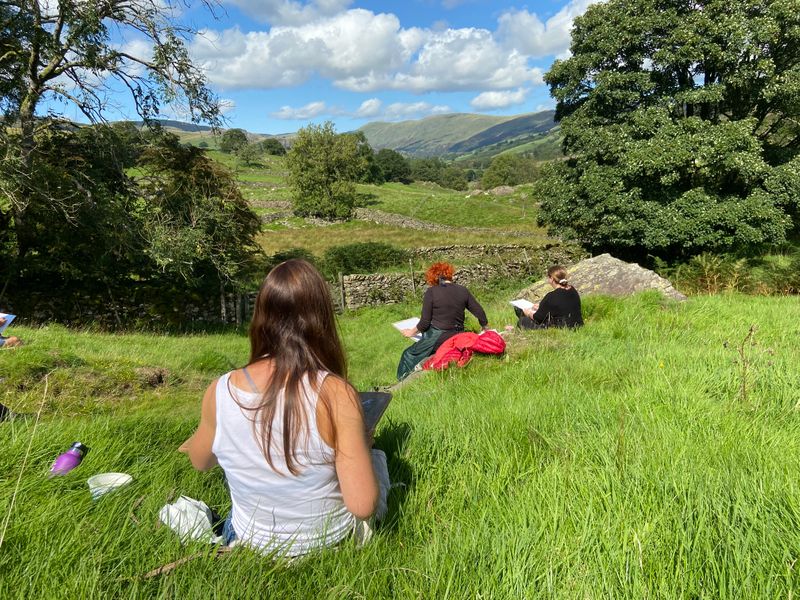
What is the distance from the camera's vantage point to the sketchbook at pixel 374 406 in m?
2.32

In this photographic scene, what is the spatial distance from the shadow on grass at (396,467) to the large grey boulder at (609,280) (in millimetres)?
8432

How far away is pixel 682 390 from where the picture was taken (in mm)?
3395

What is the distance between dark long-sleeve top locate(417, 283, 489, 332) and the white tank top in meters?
4.74

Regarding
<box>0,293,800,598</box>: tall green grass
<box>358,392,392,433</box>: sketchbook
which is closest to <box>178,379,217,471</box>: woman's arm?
<box>0,293,800,598</box>: tall green grass

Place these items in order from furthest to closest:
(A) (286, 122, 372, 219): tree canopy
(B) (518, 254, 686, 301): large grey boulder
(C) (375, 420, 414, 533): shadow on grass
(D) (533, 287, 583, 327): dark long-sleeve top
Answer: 1. (A) (286, 122, 372, 219): tree canopy
2. (B) (518, 254, 686, 301): large grey boulder
3. (D) (533, 287, 583, 327): dark long-sleeve top
4. (C) (375, 420, 414, 533): shadow on grass

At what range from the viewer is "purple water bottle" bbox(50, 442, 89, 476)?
2.36 m

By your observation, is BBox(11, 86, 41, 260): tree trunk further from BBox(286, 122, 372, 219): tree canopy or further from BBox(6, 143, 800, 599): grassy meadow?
BBox(286, 122, 372, 219): tree canopy

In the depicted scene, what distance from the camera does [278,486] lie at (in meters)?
1.87

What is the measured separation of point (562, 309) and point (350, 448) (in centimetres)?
560

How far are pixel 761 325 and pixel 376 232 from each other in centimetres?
3313

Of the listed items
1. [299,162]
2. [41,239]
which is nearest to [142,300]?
[41,239]

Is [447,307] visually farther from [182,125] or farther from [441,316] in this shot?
[182,125]

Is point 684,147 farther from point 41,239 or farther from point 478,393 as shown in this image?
point 41,239

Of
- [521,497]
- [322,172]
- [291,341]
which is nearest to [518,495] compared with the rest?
[521,497]
